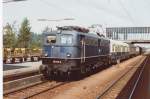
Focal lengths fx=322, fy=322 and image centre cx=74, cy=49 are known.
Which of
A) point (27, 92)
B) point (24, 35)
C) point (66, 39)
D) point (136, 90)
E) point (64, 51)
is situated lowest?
point (136, 90)

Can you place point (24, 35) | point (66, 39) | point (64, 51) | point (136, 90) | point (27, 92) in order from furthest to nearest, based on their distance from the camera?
point (24, 35) → point (66, 39) → point (64, 51) → point (136, 90) → point (27, 92)

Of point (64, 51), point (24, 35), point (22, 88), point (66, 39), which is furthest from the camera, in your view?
point (24, 35)

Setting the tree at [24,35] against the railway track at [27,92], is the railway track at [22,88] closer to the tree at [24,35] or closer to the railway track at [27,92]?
the railway track at [27,92]

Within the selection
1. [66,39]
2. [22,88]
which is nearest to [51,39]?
[66,39]

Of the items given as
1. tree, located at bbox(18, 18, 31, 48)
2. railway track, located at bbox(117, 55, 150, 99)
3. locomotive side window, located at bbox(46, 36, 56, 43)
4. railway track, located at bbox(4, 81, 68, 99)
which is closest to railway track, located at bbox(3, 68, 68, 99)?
railway track, located at bbox(4, 81, 68, 99)

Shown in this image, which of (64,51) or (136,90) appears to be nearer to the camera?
(136,90)

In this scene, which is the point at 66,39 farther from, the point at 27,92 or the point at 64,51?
the point at 27,92

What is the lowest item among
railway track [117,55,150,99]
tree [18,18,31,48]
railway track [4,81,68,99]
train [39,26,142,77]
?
railway track [117,55,150,99]

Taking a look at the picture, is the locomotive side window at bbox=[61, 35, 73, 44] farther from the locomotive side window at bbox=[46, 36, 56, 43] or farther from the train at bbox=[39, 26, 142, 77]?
the locomotive side window at bbox=[46, 36, 56, 43]

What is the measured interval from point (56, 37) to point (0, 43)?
14.8m

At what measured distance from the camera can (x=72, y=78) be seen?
66.4 feet

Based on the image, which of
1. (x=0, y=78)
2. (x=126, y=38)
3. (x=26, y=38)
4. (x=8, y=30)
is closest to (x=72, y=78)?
(x=0, y=78)

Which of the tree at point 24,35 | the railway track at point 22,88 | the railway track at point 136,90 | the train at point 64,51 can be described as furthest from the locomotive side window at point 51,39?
the tree at point 24,35

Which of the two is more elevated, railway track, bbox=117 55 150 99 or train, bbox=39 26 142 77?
train, bbox=39 26 142 77
